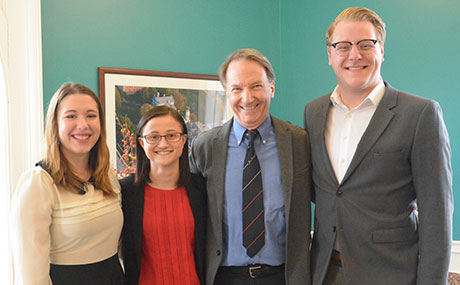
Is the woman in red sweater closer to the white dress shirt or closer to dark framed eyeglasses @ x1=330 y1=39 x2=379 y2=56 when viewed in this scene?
the white dress shirt

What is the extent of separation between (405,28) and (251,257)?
2.23m

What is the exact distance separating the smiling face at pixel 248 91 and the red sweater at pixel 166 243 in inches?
21.1

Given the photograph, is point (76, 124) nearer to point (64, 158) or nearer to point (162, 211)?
point (64, 158)

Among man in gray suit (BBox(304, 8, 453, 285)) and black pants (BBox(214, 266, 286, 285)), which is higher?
man in gray suit (BBox(304, 8, 453, 285))

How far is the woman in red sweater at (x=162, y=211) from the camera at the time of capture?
1.95m

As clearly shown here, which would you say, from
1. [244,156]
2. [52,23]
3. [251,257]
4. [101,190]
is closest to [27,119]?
[52,23]

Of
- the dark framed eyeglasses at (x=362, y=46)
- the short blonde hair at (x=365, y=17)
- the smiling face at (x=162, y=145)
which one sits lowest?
the smiling face at (x=162, y=145)

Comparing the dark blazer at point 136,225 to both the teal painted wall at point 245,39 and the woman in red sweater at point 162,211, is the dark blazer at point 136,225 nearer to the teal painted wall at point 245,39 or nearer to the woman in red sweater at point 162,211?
Result: the woman in red sweater at point 162,211

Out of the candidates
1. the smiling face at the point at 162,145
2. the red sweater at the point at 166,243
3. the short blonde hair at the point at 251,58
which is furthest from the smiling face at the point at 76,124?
the short blonde hair at the point at 251,58

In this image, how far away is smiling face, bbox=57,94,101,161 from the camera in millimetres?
1788

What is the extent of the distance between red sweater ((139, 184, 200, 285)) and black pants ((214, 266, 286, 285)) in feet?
0.39

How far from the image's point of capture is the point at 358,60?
1.78 m

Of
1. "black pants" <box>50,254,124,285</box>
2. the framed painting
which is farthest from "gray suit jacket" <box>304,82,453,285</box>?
the framed painting

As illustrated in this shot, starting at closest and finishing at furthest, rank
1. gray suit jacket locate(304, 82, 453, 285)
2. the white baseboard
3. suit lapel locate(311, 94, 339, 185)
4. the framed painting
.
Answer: gray suit jacket locate(304, 82, 453, 285)
suit lapel locate(311, 94, 339, 185)
the white baseboard
the framed painting
